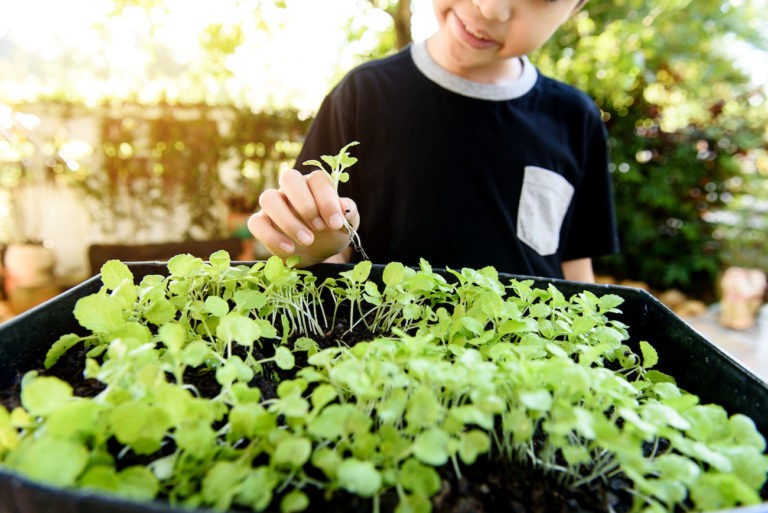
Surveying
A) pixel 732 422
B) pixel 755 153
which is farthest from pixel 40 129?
pixel 755 153

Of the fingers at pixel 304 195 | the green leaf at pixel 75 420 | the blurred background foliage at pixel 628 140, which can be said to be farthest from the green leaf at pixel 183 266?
the blurred background foliage at pixel 628 140

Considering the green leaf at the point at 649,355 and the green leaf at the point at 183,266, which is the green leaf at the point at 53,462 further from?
the green leaf at the point at 649,355

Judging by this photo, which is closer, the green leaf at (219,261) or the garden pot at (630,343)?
the garden pot at (630,343)

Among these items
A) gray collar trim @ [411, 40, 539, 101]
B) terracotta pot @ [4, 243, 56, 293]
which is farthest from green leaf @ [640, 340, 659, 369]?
terracotta pot @ [4, 243, 56, 293]

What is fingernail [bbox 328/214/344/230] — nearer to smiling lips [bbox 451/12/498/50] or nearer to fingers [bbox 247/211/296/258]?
fingers [bbox 247/211/296/258]

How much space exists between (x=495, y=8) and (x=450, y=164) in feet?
1.11

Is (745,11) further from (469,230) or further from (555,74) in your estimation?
(469,230)

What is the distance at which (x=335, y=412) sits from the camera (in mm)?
323

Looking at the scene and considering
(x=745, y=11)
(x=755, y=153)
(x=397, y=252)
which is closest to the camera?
(x=397, y=252)

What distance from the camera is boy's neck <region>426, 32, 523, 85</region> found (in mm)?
1062

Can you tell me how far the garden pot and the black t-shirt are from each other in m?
0.42

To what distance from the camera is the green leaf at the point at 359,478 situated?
28 centimetres

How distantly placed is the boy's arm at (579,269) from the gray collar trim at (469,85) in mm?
435

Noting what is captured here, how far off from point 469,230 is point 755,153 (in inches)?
114
